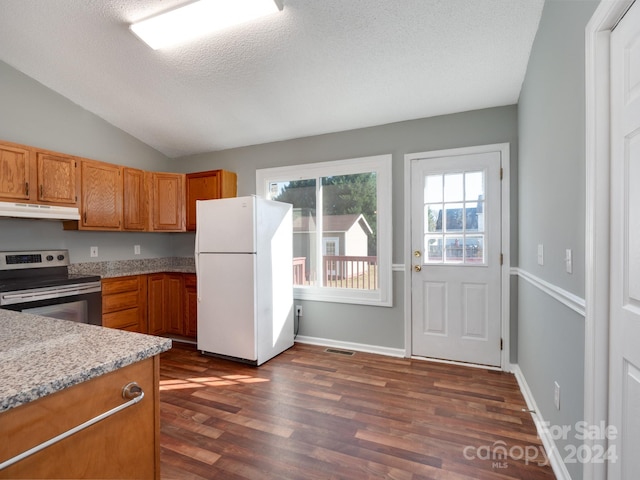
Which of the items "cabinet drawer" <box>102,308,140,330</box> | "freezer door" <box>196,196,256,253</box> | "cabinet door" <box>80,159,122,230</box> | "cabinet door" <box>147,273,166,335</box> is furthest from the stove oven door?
"freezer door" <box>196,196,256,253</box>

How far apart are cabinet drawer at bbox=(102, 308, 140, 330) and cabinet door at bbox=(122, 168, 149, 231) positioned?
3.14 feet

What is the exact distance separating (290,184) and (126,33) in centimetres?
196

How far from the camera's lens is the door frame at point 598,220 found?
1.13 m

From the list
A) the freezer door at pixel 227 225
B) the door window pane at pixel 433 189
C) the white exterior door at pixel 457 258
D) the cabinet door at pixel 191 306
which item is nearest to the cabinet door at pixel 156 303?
the cabinet door at pixel 191 306

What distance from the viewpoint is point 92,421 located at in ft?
2.55

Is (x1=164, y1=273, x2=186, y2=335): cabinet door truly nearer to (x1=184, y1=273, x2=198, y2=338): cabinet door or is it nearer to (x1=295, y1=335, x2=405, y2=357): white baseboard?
(x1=184, y1=273, x2=198, y2=338): cabinet door

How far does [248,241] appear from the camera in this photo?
2.99 m

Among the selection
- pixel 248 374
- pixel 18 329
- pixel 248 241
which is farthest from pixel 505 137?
pixel 18 329

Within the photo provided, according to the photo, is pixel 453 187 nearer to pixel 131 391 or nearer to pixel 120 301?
pixel 131 391

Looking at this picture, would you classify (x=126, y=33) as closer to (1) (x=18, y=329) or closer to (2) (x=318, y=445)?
(1) (x=18, y=329)

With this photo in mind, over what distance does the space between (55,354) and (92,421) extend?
211mm

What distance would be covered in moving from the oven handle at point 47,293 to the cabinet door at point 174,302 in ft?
2.61

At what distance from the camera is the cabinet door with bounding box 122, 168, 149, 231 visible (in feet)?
11.8

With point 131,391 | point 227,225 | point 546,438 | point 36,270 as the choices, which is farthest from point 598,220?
point 36,270
